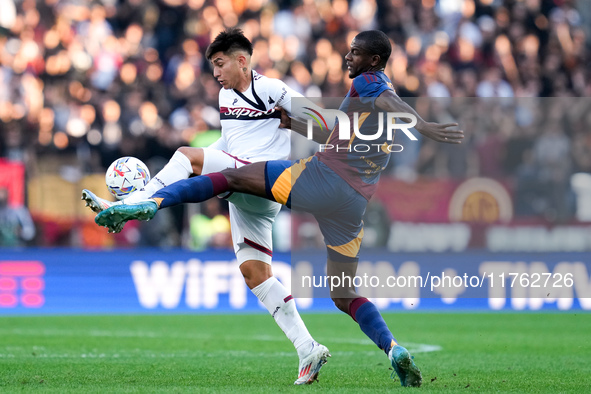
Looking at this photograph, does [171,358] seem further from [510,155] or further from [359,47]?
[510,155]

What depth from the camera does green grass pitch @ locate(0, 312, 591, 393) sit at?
6.60 m

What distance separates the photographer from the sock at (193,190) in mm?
6301

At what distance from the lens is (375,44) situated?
6590 millimetres

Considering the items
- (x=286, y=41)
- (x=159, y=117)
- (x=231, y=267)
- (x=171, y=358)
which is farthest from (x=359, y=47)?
(x=286, y=41)

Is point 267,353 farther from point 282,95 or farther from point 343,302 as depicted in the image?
point 282,95

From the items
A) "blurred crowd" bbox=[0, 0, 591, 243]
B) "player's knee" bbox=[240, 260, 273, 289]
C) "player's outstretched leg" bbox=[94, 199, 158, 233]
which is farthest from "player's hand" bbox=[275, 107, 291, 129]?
"blurred crowd" bbox=[0, 0, 591, 243]

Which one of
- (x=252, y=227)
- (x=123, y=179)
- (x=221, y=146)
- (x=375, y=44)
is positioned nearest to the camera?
(x=375, y=44)

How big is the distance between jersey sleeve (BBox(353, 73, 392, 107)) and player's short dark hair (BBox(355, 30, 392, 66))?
27 centimetres

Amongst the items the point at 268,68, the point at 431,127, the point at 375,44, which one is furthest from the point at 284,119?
the point at 268,68

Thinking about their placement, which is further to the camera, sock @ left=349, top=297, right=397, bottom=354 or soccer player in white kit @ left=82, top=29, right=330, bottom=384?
soccer player in white kit @ left=82, top=29, right=330, bottom=384

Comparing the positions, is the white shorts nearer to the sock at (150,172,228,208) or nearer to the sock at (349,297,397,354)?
the sock at (150,172,228,208)

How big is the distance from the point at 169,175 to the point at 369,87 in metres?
1.59

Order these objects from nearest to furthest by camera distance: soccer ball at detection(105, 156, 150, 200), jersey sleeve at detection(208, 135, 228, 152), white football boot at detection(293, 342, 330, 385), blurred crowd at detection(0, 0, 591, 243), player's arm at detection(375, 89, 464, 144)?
player's arm at detection(375, 89, 464, 144) → white football boot at detection(293, 342, 330, 385) → soccer ball at detection(105, 156, 150, 200) → jersey sleeve at detection(208, 135, 228, 152) → blurred crowd at detection(0, 0, 591, 243)

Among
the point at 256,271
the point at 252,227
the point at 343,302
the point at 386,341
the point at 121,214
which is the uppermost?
the point at 121,214
